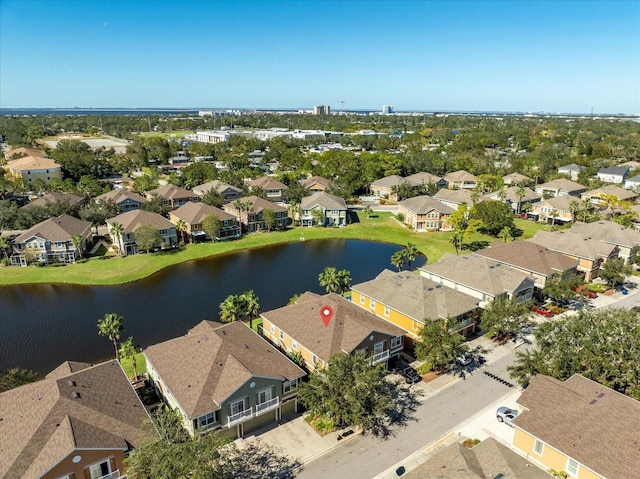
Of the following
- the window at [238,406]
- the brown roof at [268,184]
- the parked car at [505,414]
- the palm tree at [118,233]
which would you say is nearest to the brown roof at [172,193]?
the brown roof at [268,184]

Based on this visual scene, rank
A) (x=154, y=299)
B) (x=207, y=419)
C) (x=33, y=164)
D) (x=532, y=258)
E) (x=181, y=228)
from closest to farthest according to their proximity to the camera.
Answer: (x=207, y=419)
(x=532, y=258)
(x=154, y=299)
(x=181, y=228)
(x=33, y=164)

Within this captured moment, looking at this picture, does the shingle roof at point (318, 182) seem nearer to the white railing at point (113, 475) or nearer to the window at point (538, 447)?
the window at point (538, 447)

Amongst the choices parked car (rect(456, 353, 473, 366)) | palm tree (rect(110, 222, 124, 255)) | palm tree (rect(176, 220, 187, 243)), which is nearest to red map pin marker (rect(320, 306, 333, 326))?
parked car (rect(456, 353, 473, 366))

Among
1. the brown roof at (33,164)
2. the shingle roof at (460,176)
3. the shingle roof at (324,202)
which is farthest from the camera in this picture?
the shingle roof at (460,176)

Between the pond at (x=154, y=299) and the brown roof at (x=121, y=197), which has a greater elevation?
the brown roof at (x=121, y=197)

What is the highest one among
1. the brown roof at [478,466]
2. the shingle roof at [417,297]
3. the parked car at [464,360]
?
the shingle roof at [417,297]

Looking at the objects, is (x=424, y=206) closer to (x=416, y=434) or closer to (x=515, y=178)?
(x=515, y=178)

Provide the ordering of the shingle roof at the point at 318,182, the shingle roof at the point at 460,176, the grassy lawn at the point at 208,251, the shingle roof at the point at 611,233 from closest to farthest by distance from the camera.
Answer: the grassy lawn at the point at 208,251 < the shingle roof at the point at 611,233 < the shingle roof at the point at 318,182 < the shingle roof at the point at 460,176

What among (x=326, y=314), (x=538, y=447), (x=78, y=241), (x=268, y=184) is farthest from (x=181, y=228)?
(x=538, y=447)
